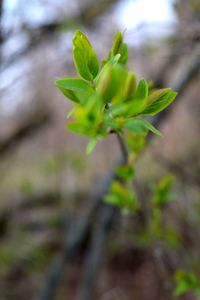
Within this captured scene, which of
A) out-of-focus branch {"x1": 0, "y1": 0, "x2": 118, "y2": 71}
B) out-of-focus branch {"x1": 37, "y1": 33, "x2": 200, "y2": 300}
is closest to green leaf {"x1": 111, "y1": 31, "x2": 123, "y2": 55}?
out-of-focus branch {"x1": 37, "y1": 33, "x2": 200, "y2": 300}

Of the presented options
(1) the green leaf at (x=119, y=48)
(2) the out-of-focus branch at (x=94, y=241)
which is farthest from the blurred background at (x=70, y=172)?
(1) the green leaf at (x=119, y=48)

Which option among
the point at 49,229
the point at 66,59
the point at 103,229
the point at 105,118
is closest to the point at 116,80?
the point at 105,118

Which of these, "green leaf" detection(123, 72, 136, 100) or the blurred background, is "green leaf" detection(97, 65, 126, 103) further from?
the blurred background

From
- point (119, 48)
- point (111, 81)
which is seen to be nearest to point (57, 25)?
point (119, 48)

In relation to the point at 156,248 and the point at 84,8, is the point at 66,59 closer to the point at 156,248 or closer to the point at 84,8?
the point at 84,8

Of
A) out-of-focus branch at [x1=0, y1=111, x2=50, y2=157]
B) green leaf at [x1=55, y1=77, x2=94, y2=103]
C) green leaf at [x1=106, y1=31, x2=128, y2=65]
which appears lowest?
green leaf at [x1=55, y1=77, x2=94, y2=103]

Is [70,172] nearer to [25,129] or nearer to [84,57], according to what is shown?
[25,129]

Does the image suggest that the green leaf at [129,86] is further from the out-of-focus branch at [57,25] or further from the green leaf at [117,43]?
the out-of-focus branch at [57,25]
